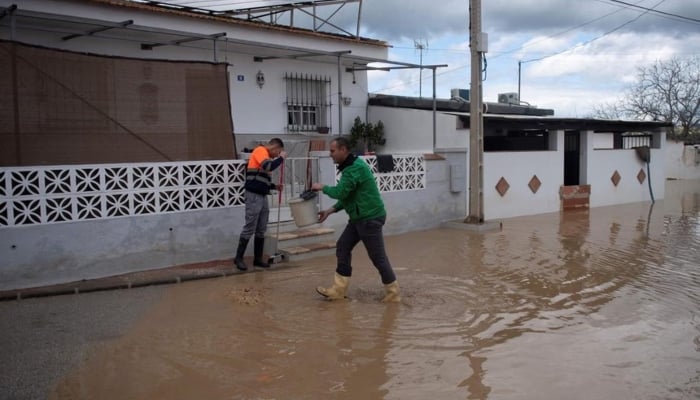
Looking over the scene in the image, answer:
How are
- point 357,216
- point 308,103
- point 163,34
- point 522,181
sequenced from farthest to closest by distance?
point 522,181 < point 308,103 < point 163,34 < point 357,216

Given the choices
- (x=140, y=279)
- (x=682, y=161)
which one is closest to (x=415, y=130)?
(x=140, y=279)

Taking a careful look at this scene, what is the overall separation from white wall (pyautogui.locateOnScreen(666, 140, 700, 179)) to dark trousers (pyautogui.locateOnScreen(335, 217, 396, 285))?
23.8m

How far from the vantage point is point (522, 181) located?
47.0 ft

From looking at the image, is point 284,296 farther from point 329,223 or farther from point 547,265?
point 547,265

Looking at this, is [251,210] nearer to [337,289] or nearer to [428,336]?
[337,289]

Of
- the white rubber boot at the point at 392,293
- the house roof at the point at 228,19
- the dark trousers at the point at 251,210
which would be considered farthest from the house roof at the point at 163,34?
the white rubber boot at the point at 392,293

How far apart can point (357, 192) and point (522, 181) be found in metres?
8.80

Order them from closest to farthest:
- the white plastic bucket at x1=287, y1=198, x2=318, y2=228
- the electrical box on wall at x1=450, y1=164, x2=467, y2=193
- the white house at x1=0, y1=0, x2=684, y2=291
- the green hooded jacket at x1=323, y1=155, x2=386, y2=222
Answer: the green hooded jacket at x1=323, y1=155, x2=386, y2=222, the white house at x1=0, y1=0, x2=684, y2=291, the white plastic bucket at x1=287, y1=198, x2=318, y2=228, the electrical box on wall at x1=450, y1=164, x2=467, y2=193

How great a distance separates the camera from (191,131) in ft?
28.0

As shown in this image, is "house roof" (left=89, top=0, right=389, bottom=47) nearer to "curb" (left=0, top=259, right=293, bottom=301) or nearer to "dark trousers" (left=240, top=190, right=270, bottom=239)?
"dark trousers" (left=240, top=190, right=270, bottom=239)

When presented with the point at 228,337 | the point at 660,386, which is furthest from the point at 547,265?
the point at 228,337

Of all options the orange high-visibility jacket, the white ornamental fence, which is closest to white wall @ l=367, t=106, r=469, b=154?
the white ornamental fence

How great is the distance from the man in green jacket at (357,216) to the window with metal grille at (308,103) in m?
7.41

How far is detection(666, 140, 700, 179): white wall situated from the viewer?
→ 86.8 feet
